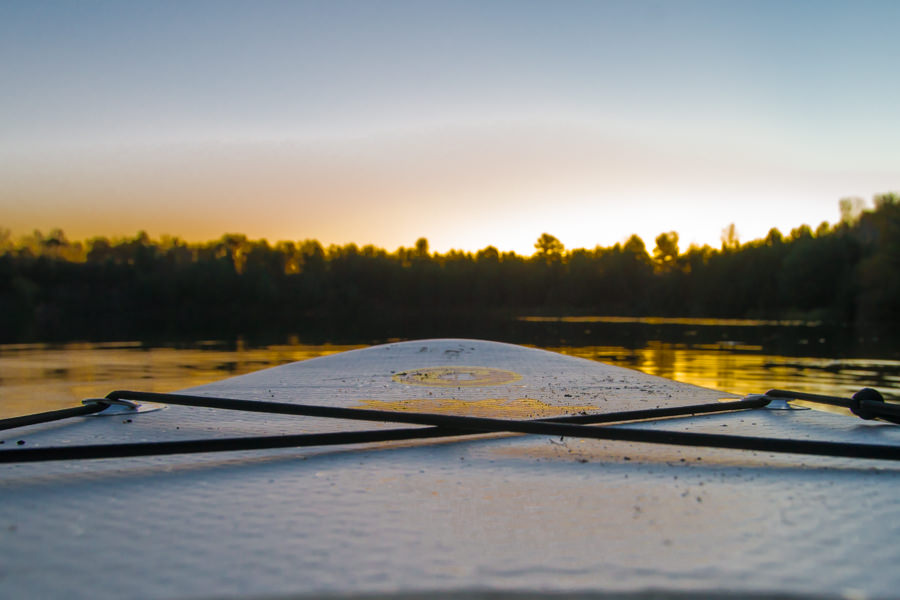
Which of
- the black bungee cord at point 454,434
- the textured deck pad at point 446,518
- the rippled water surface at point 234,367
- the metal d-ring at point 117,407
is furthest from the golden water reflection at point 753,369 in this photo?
the metal d-ring at point 117,407

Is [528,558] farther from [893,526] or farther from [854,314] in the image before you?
[854,314]

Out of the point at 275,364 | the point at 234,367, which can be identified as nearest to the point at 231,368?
the point at 234,367

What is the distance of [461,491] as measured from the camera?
254cm

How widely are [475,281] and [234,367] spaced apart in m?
69.4

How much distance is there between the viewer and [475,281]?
3219 inches

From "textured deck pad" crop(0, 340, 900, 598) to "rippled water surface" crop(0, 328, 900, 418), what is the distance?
6069 millimetres

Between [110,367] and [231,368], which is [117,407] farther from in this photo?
[110,367]

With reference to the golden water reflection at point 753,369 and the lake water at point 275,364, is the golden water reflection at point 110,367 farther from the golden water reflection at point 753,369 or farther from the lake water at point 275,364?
the golden water reflection at point 753,369

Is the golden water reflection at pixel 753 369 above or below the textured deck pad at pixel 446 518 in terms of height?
below

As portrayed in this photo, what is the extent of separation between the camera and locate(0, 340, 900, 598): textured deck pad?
1.75m

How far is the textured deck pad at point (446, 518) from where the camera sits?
5.74 feet

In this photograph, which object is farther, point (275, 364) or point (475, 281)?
point (475, 281)

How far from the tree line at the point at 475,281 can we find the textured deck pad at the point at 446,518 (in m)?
40.1

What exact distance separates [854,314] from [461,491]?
1955 inches
